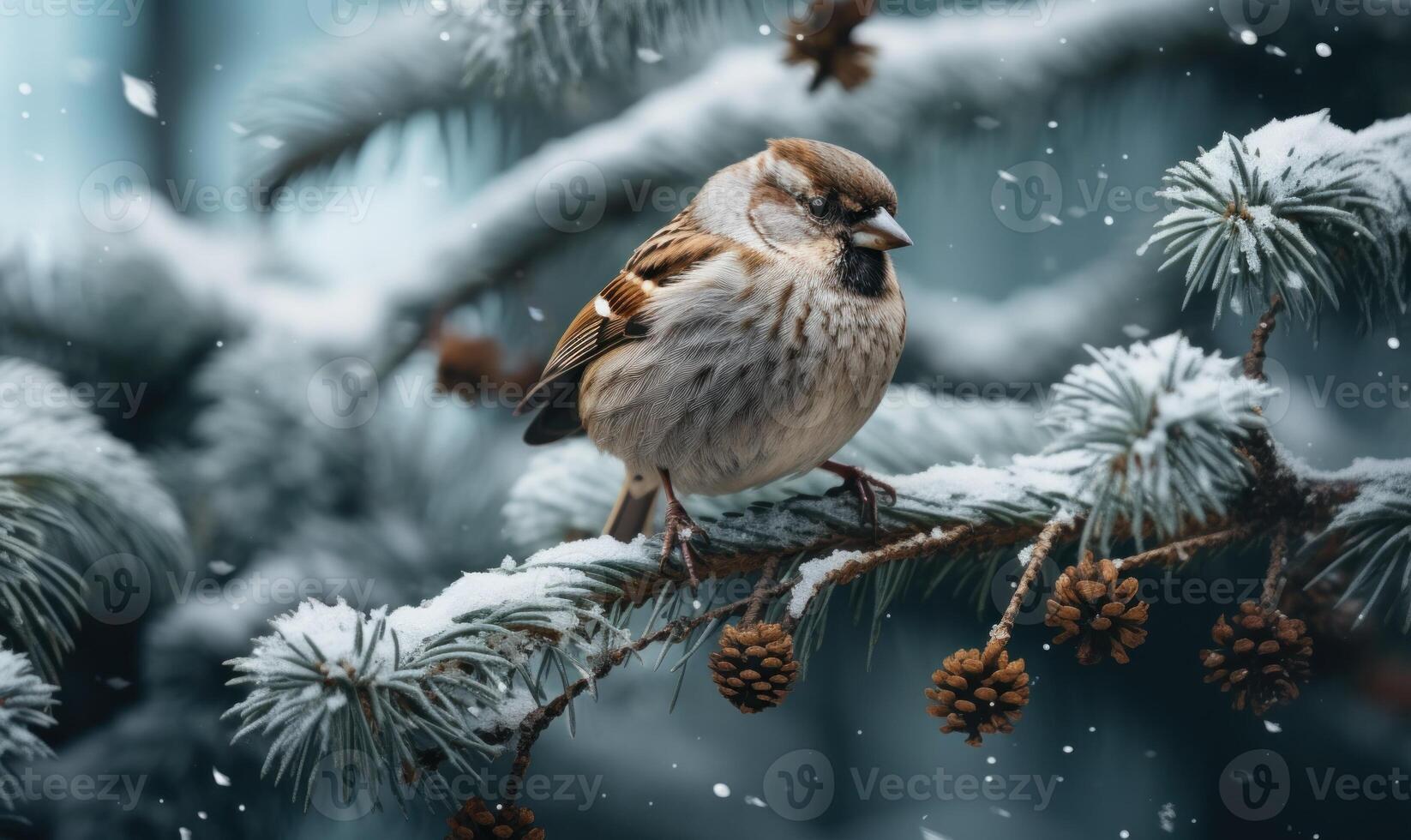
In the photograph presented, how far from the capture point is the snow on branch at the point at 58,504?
2.52ft

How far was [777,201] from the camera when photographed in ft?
2.95

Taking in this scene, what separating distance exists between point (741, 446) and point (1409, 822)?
0.85m

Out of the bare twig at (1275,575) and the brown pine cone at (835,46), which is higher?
the brown pine cone at (835,46)

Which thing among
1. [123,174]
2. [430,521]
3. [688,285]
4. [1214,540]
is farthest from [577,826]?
[123,174]

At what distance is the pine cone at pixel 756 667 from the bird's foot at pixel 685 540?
150 millimetres

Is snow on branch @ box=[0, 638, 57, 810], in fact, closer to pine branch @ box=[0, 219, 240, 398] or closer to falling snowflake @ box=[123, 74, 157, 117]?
pine branch @ box=[0, 219, 240, 398]

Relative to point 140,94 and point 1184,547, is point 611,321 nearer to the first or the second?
point 1184,547

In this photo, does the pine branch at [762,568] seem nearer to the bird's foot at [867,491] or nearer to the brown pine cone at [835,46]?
the bird's foot at [867,491]

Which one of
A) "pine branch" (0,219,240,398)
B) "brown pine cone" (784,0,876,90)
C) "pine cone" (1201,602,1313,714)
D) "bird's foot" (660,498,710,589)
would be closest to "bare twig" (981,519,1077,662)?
"pine cone" (1201,602,1313,714)

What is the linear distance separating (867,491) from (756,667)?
9.7 inches

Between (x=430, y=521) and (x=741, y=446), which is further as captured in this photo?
(x=430, y=521)

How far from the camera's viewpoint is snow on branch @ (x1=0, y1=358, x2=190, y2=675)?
0.77 meters

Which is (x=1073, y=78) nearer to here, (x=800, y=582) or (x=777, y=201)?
(x=777, y=201)

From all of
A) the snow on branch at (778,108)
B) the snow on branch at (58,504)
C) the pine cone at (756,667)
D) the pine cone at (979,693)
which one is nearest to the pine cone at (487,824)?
the pine cone at (756,667)
